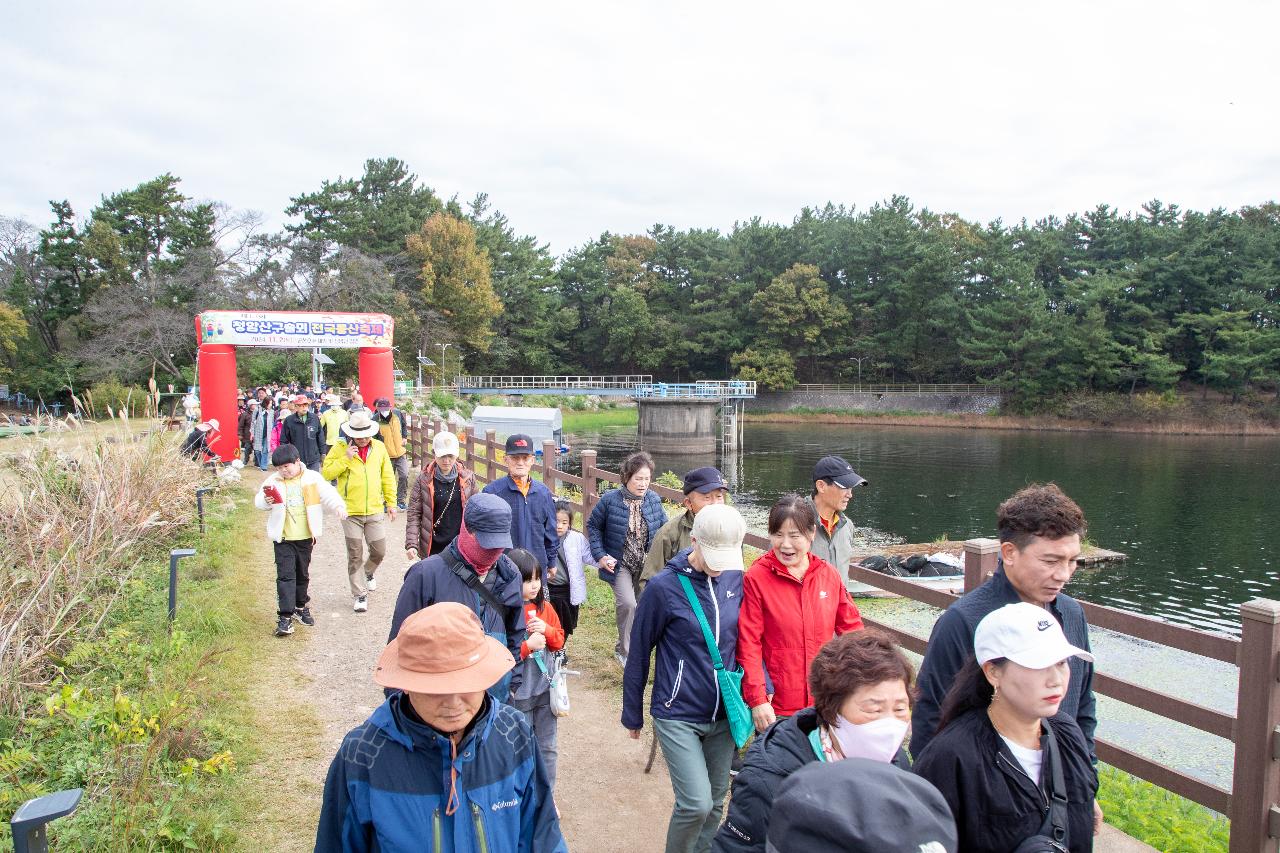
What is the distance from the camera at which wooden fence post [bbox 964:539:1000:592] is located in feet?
13.0

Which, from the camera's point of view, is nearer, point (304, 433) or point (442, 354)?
point (304, 433)

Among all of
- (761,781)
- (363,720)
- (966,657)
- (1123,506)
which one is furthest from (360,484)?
(1123,506)

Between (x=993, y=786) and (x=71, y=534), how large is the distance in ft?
21.3

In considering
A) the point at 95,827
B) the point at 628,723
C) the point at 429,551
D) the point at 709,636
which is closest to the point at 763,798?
the point at 709,636

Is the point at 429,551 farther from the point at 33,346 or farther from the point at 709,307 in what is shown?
the point at 709,307

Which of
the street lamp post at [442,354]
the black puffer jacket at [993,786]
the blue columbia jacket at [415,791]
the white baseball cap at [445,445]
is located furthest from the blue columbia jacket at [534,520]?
the street lamp post at [442,354]

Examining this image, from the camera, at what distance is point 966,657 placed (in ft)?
7.85

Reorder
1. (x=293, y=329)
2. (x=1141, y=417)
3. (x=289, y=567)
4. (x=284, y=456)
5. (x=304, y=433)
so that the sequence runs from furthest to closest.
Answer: (x=1141, y=417) < (x=293, y=329) < (x=304, y=433) < (x=289, y=567) < (x=284, y=456)

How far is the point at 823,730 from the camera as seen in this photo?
200 centimetres

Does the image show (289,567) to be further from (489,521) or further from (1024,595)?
(1024,595)

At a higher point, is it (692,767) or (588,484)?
(588,484)

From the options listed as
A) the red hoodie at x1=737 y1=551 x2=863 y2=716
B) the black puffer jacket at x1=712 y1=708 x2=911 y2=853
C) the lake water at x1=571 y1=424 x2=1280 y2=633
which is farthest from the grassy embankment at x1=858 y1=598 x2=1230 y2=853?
the lake water at x1=571 y1=424 x2=1280 y2=633

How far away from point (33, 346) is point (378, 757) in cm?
4841

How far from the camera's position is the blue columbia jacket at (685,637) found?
122 inches
